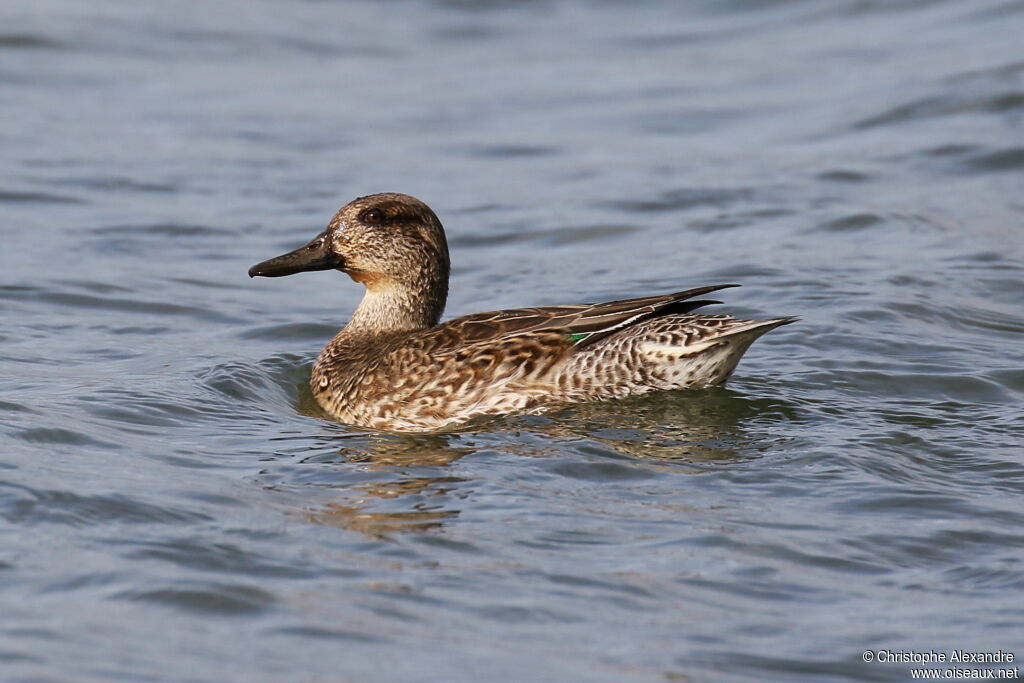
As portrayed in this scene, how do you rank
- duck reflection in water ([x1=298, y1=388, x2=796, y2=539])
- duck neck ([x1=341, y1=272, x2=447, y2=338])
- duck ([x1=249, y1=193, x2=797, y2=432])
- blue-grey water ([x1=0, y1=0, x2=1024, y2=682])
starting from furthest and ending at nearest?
duck neck ([x1=341, y1=272, x2=447, y2=338]), duck ([x1=249, y1=193, x2=797, y2=432]), duck reflection in water ([x1=298, y1=388, x2=796, y2=539]), blue-grey water ([x1=0, y1=0, x2=1024, y2=682])

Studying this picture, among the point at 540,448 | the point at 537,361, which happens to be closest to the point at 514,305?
the point at 537,361

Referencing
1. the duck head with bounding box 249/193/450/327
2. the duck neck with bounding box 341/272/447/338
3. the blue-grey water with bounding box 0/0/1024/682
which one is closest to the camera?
the blue-grey water with bounding box 0/0/1024/682

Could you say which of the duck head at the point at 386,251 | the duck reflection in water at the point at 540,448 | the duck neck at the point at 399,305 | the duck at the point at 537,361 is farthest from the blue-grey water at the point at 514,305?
the duck head at the point at 386,251

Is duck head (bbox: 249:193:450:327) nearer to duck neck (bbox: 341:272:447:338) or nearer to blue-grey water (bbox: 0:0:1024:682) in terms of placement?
duck neck (bbox: 341:272:447:338)

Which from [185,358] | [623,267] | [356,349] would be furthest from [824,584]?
[623,267]

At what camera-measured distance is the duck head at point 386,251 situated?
8.58 metres

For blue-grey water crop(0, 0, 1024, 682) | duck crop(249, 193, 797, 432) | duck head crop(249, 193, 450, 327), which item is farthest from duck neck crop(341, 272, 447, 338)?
blue-grey water crop(0, 0, 1024, 682)

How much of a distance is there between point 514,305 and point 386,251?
88.3 inches

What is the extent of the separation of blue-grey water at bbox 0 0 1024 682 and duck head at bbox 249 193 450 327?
2.62ft

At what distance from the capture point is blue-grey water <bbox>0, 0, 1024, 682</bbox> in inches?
208

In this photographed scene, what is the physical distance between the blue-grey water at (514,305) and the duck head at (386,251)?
797mm

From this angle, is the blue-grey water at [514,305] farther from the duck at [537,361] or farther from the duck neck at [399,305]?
the duck neck at [399,305]

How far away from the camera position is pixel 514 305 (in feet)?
35.2

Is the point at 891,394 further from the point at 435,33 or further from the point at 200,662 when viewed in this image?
the point at 435,33
